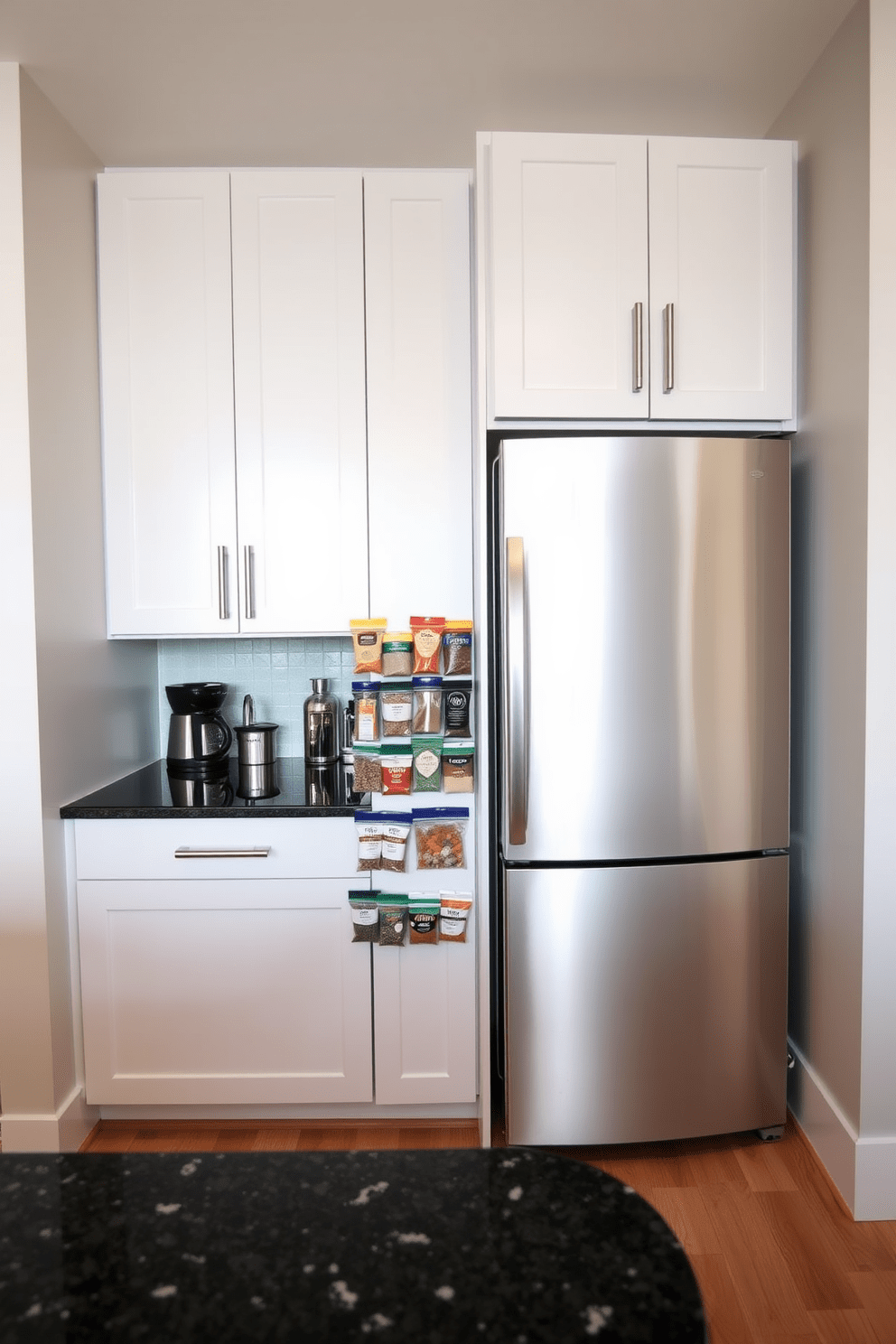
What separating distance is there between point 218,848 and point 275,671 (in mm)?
758

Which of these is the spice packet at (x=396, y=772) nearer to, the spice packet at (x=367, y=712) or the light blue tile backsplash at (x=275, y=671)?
the spice packet at (x=367, y=712)

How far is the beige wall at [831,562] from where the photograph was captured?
74.3 inches

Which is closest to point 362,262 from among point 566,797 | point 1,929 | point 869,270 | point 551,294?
point 551,294

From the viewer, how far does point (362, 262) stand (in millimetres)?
2365

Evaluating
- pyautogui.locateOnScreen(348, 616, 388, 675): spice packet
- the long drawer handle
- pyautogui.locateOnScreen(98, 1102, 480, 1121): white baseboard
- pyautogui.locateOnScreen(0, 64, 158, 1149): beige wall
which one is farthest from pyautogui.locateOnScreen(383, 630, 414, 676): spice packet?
pyautogui.locateOnScreen(98, 1102, 480, 1121): white baseboard

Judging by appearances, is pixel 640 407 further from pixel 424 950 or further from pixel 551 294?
pixel 424 950

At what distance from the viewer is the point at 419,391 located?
2383mm

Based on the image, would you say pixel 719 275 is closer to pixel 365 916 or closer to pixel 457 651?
pixel 457 651

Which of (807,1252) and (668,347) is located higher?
(668,347)

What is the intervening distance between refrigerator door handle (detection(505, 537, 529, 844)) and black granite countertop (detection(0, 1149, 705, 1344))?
1.32 metres

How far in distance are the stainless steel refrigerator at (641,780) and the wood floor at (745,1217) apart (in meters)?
0.10

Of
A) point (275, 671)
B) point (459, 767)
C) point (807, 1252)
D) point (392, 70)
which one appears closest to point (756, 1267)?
point (807, 1252)

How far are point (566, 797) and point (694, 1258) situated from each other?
97 centimetres

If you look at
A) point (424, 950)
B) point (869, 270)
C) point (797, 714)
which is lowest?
point (424, 950)
